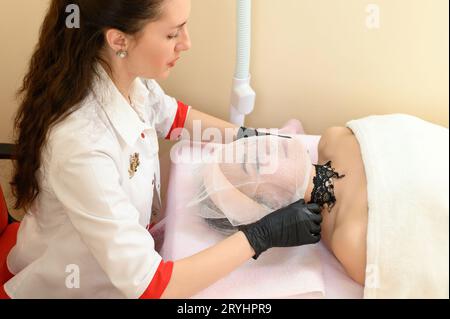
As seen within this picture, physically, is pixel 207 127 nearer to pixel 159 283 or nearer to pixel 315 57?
pixel 315 57

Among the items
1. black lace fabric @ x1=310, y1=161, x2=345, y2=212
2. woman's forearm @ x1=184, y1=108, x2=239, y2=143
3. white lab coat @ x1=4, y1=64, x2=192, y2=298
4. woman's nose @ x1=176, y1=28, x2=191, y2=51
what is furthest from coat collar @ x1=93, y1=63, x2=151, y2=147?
black lace fabric @ x1=310, y1=161, x2=345, y2=212

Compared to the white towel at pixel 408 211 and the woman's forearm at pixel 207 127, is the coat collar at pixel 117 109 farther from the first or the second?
the white towel at pixel 408 211

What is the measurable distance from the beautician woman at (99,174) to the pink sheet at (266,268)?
0.05 meters

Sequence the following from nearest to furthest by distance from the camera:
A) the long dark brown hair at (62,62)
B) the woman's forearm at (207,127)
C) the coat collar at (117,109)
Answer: the long dark brown hair at (62,62) < the coat collar at (117,109) < the woman's forearm at (207,127)

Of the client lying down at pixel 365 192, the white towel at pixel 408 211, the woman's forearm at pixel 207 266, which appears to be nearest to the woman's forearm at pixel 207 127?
the client lying down at pixel 365 192

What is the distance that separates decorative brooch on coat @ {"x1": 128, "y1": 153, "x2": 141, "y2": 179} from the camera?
106 cm

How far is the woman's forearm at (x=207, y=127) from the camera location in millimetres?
1342

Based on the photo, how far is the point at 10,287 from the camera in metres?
1.07

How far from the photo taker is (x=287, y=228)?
101 cm

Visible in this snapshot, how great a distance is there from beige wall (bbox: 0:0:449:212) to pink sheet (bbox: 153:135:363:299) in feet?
1.11

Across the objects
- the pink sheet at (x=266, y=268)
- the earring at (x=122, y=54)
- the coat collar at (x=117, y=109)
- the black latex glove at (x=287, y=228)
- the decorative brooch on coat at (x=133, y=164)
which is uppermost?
the earring at (x=122, y=54)

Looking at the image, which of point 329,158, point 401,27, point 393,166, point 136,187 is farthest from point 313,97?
point 136,187

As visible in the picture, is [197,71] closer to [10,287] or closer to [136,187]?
[136,187]

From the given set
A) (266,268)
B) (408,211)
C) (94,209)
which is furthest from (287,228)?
(94,209)
